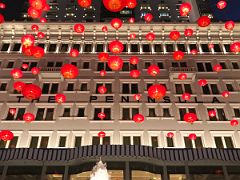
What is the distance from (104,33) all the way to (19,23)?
8.39m

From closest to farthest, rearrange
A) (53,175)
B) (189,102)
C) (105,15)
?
(53,175) → (189,102) → (105,15)

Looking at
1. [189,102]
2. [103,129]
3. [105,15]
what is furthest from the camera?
[105,15]

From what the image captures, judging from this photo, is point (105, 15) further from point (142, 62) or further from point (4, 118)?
point (4, 118)

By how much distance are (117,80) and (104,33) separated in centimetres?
640

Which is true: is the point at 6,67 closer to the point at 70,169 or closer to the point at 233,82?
the point at 70,169

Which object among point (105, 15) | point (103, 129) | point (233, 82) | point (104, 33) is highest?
point (105, 15)

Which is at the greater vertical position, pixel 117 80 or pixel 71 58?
pixel 71 58

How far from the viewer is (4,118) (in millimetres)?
26141

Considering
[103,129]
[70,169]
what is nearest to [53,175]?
[70,169]

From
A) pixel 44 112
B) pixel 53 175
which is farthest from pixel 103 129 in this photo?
pixel 53 175

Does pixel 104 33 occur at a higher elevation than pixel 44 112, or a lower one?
higher

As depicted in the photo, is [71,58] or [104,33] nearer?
[71,58]

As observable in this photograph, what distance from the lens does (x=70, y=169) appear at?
1942 centimetres

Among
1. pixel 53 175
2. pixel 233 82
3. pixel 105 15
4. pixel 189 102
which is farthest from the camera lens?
pixel 105 15
